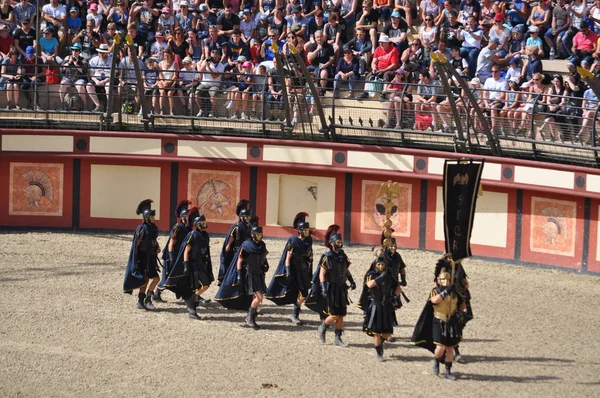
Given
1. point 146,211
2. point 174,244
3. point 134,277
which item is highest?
point 146,211

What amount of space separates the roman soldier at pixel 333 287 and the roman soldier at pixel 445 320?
1659 millimetres

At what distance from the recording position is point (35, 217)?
80.9ft

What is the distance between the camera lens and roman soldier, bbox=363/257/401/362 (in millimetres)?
16406

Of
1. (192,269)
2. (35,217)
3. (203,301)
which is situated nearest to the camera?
(192,269)

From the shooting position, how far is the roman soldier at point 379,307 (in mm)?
16406

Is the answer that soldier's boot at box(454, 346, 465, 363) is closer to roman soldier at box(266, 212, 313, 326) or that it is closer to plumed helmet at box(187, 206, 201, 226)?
roman soldier at box(266, 212, 313, 326)

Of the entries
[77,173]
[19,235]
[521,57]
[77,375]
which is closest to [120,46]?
[77,173]

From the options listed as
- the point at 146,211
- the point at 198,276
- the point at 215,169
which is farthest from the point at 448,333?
the point at 215,169

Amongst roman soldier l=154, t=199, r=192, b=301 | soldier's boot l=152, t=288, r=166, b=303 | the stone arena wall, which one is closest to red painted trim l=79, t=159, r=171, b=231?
the stone arena wall

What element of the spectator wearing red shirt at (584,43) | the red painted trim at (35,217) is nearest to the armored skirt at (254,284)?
the red painted trim at (35,217)

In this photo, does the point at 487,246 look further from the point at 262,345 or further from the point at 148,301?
the point at 262,345

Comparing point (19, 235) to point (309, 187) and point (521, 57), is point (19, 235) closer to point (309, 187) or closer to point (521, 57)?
point (309, 187)

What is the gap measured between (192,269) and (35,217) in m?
7.11

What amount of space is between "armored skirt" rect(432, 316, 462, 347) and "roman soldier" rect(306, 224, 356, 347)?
181cm
